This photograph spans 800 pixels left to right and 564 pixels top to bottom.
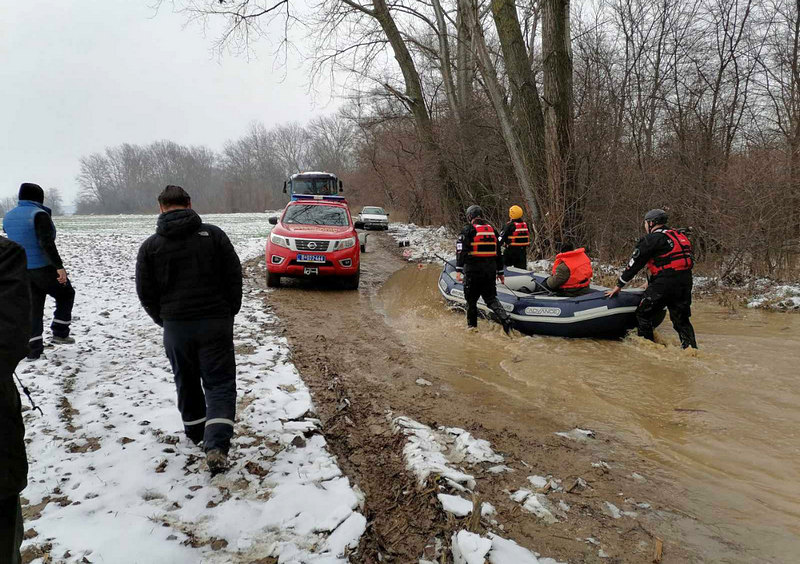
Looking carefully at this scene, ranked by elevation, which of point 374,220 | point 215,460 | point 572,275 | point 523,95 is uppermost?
point 523,95

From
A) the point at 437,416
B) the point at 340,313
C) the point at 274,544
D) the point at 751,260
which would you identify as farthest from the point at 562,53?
the point at 274,544

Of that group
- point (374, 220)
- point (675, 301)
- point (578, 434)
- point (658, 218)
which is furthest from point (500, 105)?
point (374, 220)

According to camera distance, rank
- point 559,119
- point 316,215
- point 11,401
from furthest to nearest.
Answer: point 559,119, point 316,215, point 11,401

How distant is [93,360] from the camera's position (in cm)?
526

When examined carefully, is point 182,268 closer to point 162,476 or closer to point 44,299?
point 162,476

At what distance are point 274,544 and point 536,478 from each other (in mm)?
1794

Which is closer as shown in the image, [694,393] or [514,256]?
[694,393]

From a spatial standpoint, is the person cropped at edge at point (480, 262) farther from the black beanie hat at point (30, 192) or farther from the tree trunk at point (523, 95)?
the tree trunk at point (523, 95)

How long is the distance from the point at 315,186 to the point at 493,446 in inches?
666

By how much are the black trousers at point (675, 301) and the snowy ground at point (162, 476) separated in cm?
478

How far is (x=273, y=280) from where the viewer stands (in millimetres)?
9992

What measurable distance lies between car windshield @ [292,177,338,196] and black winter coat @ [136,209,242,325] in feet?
53.3

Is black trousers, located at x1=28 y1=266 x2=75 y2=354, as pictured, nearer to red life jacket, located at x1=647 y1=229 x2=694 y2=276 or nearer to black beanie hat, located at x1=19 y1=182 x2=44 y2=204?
black beanie hat, located at x1=19 y1=182 x2=44 y2=204

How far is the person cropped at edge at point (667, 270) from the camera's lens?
6.09 meters
